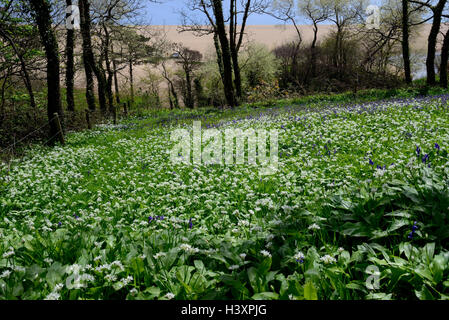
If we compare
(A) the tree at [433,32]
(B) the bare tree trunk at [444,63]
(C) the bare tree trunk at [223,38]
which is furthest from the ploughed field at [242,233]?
(A) the tree at [433,32]

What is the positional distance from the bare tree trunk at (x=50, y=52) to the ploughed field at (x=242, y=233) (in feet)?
21.8

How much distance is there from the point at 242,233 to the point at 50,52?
12.7 m

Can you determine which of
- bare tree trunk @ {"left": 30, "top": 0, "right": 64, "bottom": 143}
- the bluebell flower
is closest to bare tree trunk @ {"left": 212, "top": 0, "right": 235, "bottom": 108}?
bare tree trunk @ {"left": 30, "top": 0, "right": 64, "bottom": 143}

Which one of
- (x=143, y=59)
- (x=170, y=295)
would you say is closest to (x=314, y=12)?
(x=143, y=59)

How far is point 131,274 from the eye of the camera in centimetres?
285

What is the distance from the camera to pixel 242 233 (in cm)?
370

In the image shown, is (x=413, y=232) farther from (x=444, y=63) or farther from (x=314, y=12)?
(x=314, y=12)

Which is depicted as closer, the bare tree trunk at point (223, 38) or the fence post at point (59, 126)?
the fence post at point (59, 126)

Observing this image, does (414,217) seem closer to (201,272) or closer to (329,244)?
(329,244)

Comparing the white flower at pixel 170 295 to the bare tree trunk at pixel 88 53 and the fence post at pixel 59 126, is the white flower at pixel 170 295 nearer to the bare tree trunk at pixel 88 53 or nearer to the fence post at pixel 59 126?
the fence post at pixel 59 126

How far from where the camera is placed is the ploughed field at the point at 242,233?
2508 millimetres

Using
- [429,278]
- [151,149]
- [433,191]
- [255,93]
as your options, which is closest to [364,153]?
[433,191]

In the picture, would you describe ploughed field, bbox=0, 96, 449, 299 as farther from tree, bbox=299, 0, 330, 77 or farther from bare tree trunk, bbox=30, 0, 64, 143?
tree, bbox=299, 0, 330, 77
